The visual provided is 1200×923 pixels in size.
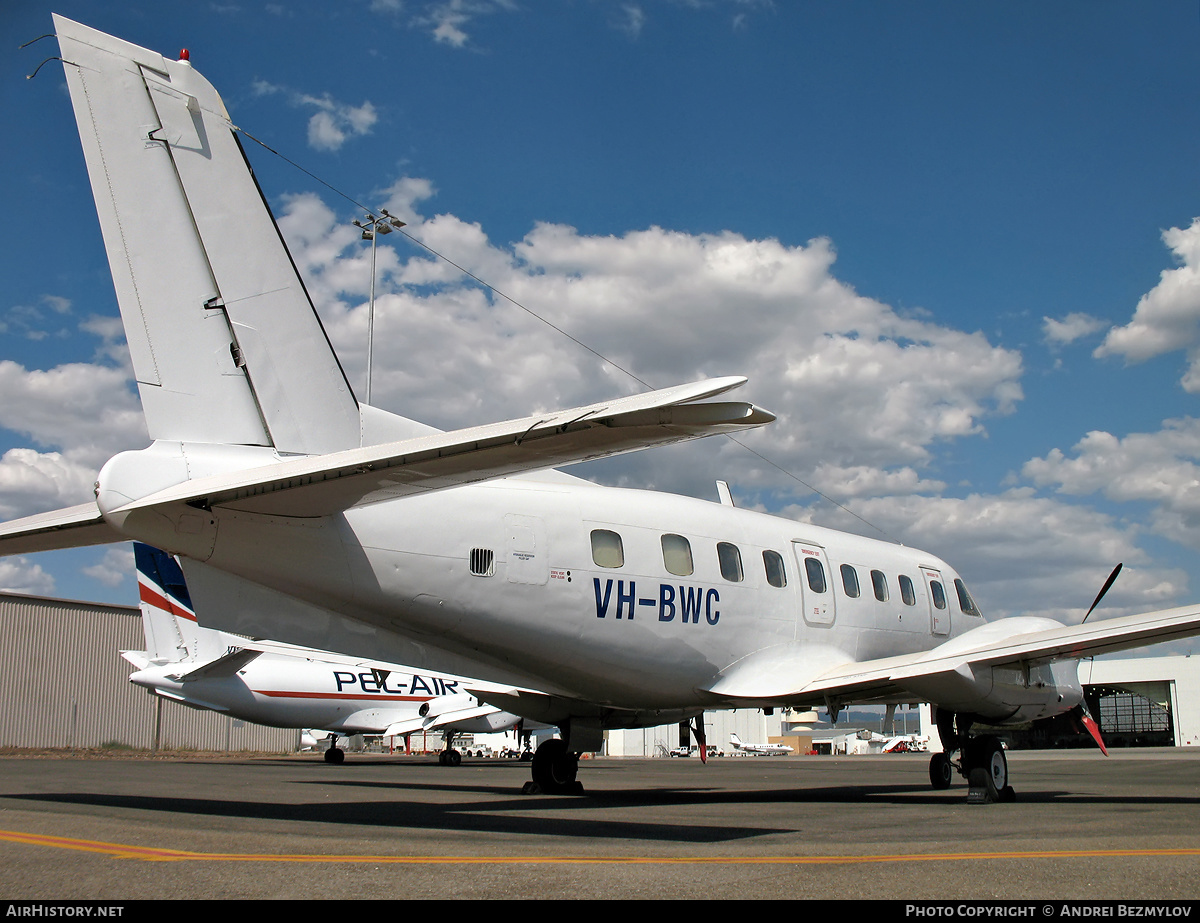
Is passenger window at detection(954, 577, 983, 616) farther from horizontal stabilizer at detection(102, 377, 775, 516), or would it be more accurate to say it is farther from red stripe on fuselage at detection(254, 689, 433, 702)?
Answer: red stripe on fuselage at detection(254, 689, 433, 702)

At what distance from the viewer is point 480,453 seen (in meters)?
6.66

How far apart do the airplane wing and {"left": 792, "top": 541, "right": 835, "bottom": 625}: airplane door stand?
2.57 ft

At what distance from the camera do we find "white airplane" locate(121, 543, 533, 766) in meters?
28.2

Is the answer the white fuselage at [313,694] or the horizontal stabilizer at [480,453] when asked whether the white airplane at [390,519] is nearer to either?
the horizontal stabilizer at [480,453]

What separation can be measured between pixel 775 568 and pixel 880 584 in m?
3.05

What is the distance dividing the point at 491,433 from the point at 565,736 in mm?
8686

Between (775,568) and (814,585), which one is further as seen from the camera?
(814,585)

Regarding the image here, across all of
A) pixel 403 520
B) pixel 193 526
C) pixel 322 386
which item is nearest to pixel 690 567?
pixel 403 520

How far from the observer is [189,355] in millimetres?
8867

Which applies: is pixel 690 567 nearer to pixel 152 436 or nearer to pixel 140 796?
pixel 152 436

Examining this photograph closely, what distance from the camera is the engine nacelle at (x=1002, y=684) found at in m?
12.3

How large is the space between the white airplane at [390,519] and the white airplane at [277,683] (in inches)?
472

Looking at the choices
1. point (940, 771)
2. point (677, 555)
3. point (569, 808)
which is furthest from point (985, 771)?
point (569, 808)

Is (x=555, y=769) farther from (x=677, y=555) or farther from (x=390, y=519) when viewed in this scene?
(x=390, y=519)
